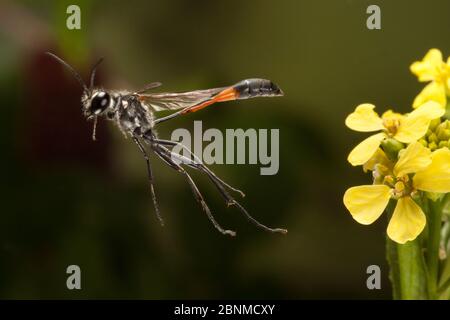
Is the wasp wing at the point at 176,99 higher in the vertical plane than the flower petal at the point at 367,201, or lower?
higher

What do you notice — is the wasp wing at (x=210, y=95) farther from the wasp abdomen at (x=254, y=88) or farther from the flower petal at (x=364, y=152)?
the flower petal at (x=364, y=152)

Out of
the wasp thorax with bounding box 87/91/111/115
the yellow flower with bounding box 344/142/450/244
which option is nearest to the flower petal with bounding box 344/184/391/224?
the yellow flower with bounding box 344/142/450/244

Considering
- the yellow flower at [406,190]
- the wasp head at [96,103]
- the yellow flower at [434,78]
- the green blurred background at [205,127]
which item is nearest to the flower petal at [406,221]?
the yellow flower at [406,190]

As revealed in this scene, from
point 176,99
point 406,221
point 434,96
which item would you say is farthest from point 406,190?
point 176,99

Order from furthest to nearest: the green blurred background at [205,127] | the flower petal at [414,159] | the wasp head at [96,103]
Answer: the green blurred background at [205,127] → the wasp head at [96,103] → the flower petal at [414,159]

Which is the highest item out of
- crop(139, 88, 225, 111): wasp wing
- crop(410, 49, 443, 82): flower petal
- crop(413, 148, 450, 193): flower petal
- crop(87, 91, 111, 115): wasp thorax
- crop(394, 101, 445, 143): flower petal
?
crop(410, 49, 443, 82): flower petal

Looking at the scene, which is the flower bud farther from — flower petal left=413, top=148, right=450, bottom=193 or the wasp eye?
the wasp eye

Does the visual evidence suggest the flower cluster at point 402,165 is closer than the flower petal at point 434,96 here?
Yes
